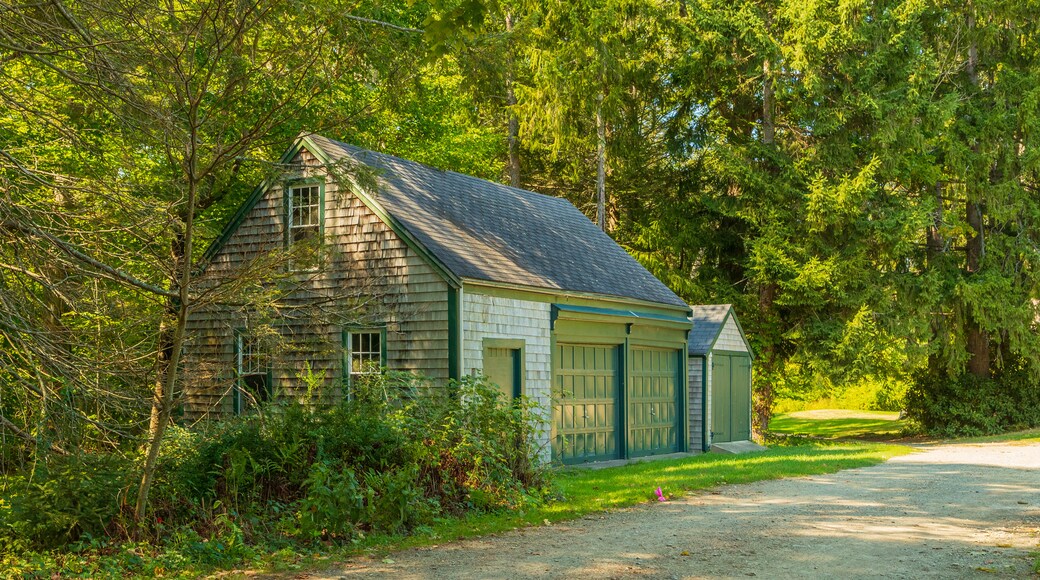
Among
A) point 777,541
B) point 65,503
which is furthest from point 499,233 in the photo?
point 65,503

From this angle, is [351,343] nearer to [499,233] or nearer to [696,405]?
[499,233]

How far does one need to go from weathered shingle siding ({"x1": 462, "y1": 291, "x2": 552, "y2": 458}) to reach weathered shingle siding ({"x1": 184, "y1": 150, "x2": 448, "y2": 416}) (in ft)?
1.38

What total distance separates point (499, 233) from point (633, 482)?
5.62 metres

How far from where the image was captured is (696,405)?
22.8m

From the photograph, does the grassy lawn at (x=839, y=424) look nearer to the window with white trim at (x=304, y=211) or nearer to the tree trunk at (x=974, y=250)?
the tree trunk at (x=974, y=250)

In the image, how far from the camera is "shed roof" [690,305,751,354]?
22.8 meters

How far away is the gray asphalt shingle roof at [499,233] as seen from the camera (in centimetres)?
1612

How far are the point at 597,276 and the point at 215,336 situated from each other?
23.9ft

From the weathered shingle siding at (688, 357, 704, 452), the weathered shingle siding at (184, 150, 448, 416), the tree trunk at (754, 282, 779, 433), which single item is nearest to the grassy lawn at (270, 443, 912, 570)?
the weathered shingle siding at (688, 357, 704, 452)

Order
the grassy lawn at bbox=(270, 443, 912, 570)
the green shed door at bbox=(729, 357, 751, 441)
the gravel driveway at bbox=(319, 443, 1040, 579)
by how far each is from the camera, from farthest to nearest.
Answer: the green shed door at bbox=(729, 357, 751, 441) → the grassy lawn at bbox=(270, 443, 912, 570) → the gravel driveway at bbox=(319, 443, 1040, 579)

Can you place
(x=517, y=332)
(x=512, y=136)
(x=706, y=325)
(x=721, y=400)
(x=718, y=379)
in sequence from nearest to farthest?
(x=517, y=332), (x=718, y=379), (x=721, y=400), (x=706, y=325), (x=512, y=136)

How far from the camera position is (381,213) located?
627 inches

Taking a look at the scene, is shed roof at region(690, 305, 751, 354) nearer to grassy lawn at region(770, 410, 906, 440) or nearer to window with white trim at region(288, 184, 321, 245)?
grassy lawn at region(770, 410, 906, 440)

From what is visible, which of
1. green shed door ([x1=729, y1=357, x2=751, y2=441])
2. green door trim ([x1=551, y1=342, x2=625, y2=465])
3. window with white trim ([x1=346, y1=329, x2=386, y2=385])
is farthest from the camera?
green shed door ([x1=729, y1=357, x2=751, y2=441])
